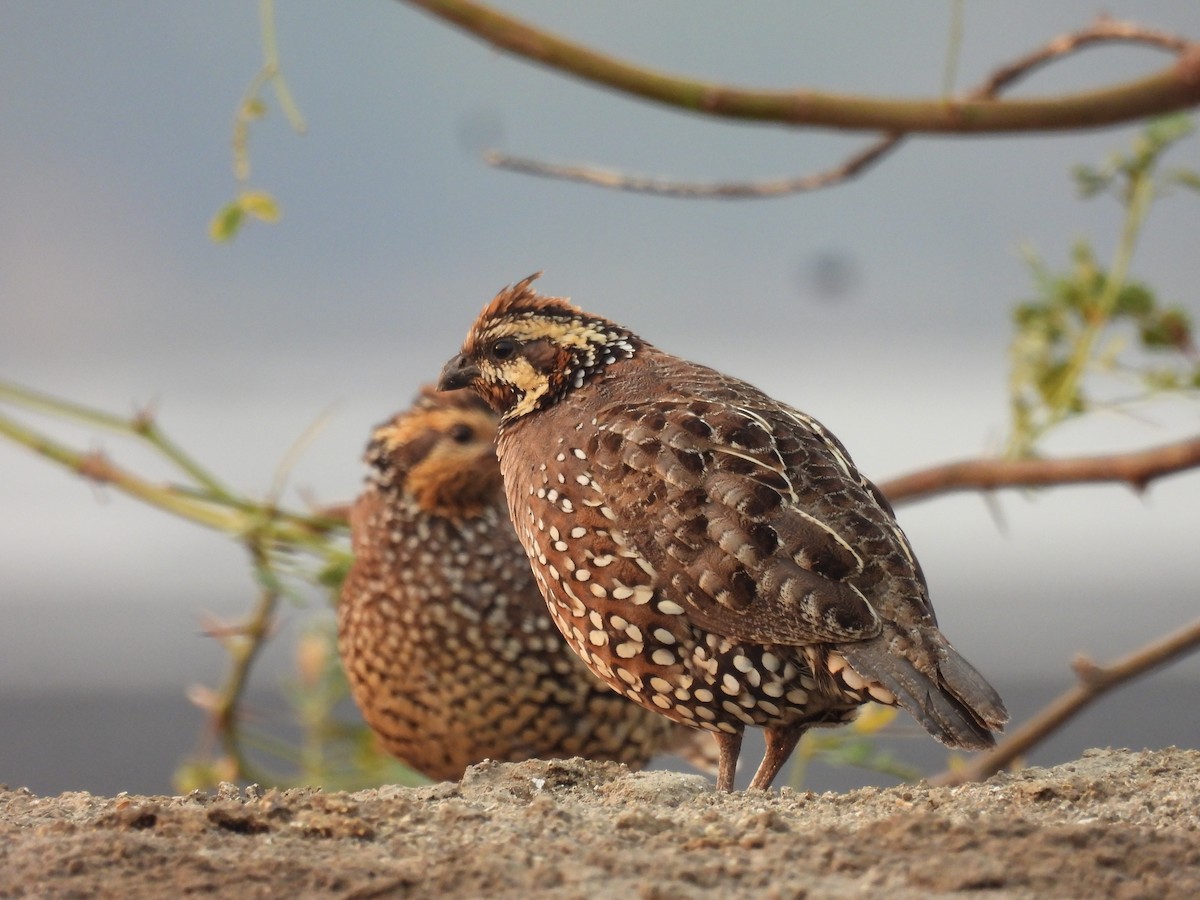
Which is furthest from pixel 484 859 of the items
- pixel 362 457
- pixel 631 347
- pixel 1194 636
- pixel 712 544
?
pixel 362 457

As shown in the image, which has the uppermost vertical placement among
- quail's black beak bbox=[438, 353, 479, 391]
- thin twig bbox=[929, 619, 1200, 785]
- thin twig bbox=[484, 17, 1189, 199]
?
thin twig bbox=[484, 17, 1189, 199]

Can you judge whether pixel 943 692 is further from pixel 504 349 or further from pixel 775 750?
pixel 504 349

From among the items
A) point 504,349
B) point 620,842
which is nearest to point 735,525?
point 620,842

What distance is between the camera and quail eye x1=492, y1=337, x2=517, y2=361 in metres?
3.36

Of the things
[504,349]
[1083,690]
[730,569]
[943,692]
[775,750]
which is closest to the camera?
[943,692]

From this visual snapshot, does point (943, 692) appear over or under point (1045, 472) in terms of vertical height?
under

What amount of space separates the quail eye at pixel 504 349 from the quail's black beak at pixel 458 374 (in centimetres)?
6

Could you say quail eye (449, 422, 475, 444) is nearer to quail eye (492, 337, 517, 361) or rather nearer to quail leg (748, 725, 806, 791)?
quail eye (492, 337, 517, 361)

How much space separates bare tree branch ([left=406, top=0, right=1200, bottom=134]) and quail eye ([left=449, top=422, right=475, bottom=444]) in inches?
57.5

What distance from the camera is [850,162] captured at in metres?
Answer: 3.76

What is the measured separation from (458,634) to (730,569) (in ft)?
4.50

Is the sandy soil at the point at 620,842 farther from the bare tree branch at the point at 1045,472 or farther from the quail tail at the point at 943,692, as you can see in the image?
the bare tree branch at the point at 1045,472

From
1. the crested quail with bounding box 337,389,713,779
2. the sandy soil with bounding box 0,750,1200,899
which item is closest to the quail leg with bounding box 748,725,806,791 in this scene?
the sandy soil with bounding box 0,750,1200,899

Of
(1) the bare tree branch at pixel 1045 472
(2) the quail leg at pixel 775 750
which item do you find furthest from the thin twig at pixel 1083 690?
(2) the quail leg at pixel 775 750
